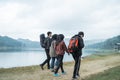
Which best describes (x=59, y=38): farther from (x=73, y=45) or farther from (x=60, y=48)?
(x=73, y=45)

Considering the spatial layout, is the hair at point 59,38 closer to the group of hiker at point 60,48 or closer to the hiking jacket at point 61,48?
the group of hiker at point 60,48

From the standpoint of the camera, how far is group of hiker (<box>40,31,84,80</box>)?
12.2 meters

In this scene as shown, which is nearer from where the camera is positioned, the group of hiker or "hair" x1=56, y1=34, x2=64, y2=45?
the group of hiker

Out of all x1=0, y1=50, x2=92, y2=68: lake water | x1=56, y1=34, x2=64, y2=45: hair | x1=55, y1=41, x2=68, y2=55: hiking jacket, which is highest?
x1=56, y1=34, x2=64, y2=45: hair

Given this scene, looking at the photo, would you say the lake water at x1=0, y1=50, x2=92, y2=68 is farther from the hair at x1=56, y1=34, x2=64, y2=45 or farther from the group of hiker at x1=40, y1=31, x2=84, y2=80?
the hair at x1=56, y1=34, x2=64, y2=45

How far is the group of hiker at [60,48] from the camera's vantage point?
40.1ft

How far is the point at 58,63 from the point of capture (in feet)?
43.5

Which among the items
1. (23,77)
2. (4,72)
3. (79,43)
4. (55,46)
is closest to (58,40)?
(55,46)

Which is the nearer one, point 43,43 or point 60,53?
point 60,53

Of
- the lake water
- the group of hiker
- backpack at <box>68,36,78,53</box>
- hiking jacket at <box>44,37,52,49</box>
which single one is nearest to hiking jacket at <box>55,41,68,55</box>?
the group of hiker

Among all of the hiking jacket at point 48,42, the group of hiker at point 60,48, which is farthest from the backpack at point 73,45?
the hiking jacket at point 48,42

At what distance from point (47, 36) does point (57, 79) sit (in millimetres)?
2942

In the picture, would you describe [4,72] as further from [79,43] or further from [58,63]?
[79,43]

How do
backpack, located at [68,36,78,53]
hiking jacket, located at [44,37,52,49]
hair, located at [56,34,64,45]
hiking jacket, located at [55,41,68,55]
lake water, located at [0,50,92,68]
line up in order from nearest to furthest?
backpack, located at [68,36,78,53]
hair, located at [56,34,64,45]
hiking jacket, located at [55,41,68,55]
hiking jacket, located at [44,37,52,49]
lake water, located at [0,50,92,68]
